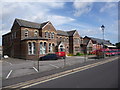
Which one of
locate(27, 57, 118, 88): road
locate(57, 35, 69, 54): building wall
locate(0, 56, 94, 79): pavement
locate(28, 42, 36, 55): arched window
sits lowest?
locate(0, 56, 94, 79): pavement

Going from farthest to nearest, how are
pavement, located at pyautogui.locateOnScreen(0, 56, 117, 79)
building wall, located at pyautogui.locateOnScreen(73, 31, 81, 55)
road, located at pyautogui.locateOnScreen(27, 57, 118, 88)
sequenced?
building wall, located at pyautogui.locateOnScreen(73, 31, 81, 55) → pavement, located at pyautogui.locateOnScreen(0, 56, 117, 79) → road, located at pyautogui.locateOnScreen(27, 57, 118, 88)

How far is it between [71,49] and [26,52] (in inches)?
760

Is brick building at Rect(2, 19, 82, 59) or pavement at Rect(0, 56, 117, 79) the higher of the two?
brick building at Rect(2, 19, 82, 59)

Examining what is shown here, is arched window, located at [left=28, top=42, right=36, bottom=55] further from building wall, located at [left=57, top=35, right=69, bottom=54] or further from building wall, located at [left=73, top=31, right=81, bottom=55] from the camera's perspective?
building wall, located at [left=73, top=31, right=81, bottom=55]

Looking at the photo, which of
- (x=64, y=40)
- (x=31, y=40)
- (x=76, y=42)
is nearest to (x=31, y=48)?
(x=31, y=40)

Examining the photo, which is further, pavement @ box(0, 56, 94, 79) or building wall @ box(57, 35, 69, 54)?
building wall @ box(57, 35, 69, 54)

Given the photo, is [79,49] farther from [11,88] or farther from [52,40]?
[11,88]

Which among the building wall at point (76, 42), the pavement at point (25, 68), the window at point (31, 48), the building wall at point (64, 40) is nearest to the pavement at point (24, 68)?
the pavement at point (25, 68)

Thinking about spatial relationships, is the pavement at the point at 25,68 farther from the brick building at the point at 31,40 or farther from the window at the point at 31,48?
the window at the point at 31,48

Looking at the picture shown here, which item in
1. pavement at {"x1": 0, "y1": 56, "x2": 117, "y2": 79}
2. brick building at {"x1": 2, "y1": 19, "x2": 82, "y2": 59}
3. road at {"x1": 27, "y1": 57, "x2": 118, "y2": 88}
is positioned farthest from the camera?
brick building at {"x1": 2, "y1": 19, "x2": 82, "y2": 59}

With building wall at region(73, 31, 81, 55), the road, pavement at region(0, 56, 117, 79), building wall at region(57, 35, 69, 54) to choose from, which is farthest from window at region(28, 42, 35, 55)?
the road

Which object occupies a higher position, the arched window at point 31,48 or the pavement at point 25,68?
the arched window at point 31,48

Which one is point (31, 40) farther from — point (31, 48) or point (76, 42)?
point (76, 42)

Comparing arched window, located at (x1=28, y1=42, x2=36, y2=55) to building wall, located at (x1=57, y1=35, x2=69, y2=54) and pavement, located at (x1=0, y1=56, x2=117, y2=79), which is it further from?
building wall, located at (x1=57, y1=35, x2=69, y2=54)
